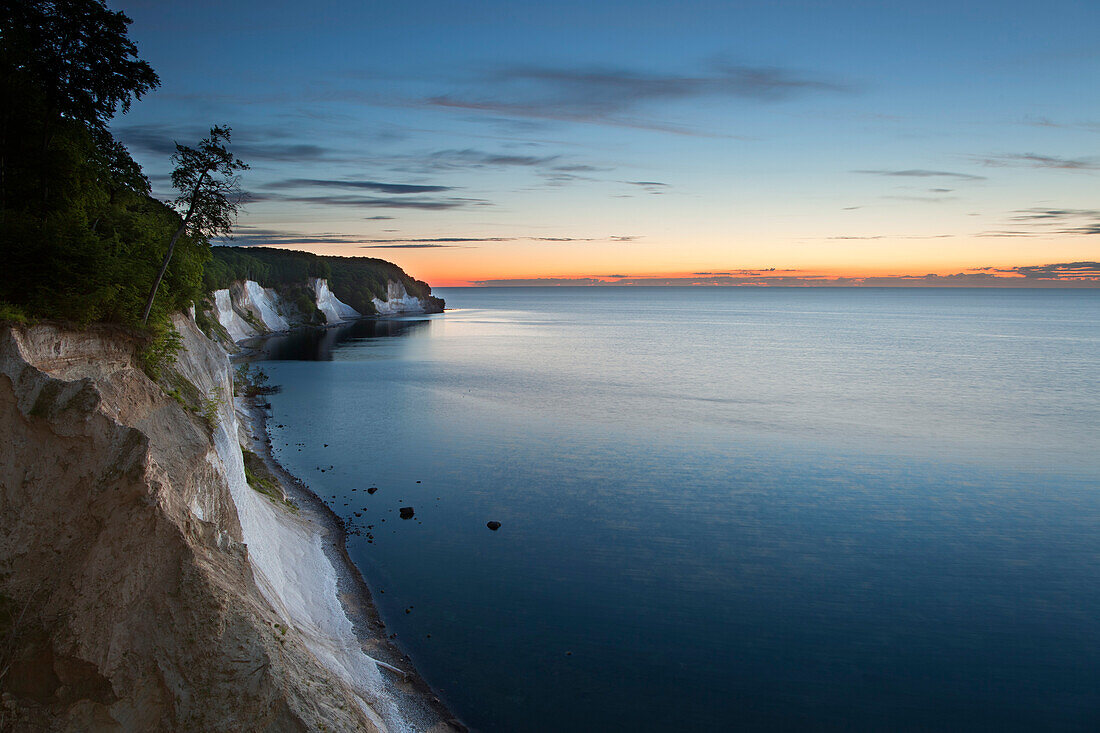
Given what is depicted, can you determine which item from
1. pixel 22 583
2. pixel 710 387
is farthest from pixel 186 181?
→ pixel 710 387

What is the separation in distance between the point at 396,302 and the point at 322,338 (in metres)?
70.4

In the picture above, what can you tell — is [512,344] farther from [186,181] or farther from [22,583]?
[22,583]

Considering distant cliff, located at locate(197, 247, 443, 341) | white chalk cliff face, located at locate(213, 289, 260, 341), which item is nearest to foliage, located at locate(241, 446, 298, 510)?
distant cliff, located at locate(197, 247, 443, 341)

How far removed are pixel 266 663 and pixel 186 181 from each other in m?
12.0

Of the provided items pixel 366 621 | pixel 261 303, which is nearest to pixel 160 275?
pixel 366 621

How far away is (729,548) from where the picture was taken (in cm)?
2188

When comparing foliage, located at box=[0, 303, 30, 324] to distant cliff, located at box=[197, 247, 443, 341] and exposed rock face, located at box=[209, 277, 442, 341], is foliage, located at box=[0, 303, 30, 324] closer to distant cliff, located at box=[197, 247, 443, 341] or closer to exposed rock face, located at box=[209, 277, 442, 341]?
distant cliff, located at box=[197, 247, 443, 341]

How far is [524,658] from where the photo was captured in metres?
15.5

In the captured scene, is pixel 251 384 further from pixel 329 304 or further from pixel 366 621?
pixel 329 304

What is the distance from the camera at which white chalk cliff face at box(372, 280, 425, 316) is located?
154350 millimetres

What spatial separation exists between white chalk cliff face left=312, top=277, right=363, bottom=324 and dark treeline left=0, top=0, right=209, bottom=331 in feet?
347

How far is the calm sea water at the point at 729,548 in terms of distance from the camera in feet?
47.8

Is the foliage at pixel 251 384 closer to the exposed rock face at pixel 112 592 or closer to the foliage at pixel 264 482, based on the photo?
the foliage at pixel 264 482

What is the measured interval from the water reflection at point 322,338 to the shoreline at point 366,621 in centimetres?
4713
